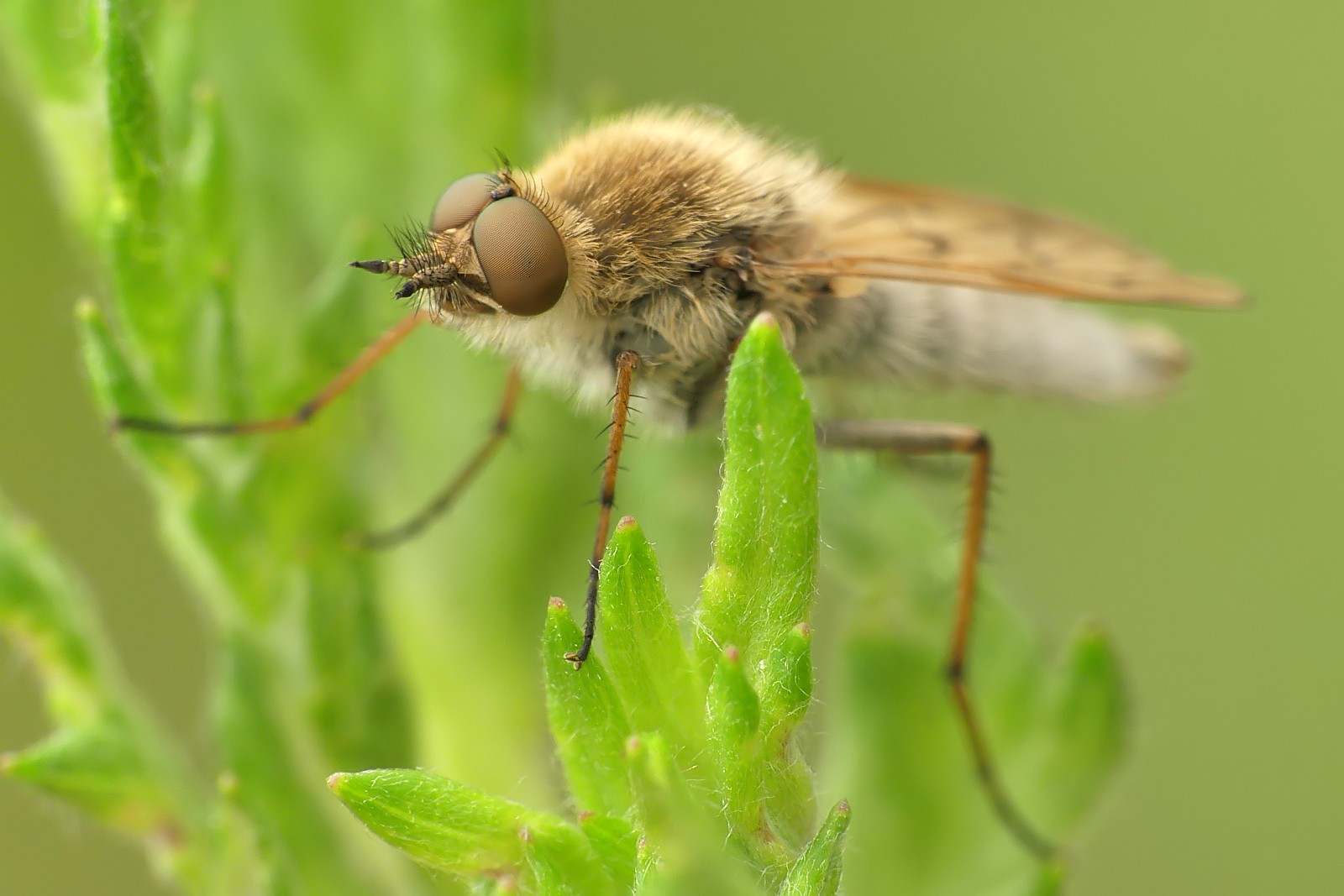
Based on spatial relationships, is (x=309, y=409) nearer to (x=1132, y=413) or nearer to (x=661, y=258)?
(x=661, y=258)

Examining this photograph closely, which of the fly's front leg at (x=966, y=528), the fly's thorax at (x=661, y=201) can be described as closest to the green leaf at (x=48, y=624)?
the fly's thorax at (x=661, y=201)

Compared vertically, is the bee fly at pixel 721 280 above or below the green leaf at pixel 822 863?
above

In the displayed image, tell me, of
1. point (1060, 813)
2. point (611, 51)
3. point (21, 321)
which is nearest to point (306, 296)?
point (1060, 813)

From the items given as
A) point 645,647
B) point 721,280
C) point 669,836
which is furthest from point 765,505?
point 721,280

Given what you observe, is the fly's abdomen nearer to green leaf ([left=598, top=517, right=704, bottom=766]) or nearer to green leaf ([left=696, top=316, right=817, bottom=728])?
green leaf ([left=696, top=316, right=817, bottom=728])

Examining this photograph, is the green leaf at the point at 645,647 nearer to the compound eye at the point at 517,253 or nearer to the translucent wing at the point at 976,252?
the compound eye at the point at 517,253

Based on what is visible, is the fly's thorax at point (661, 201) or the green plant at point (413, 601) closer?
the green plant at point (413, 601)

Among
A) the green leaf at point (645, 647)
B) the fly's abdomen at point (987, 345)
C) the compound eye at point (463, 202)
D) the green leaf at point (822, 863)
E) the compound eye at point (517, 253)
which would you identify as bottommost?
the green leaf at point (822, 863)

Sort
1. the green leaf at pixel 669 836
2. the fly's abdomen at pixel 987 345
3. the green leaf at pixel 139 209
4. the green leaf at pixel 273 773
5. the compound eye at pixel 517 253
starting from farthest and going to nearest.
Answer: the fly's abdomen at pixel 987 345, the compound eye at pixel 517 253, the green leaf at pixel 273 773, the green leaf at pixel 139 209, the green leaf at pixel 669 836
